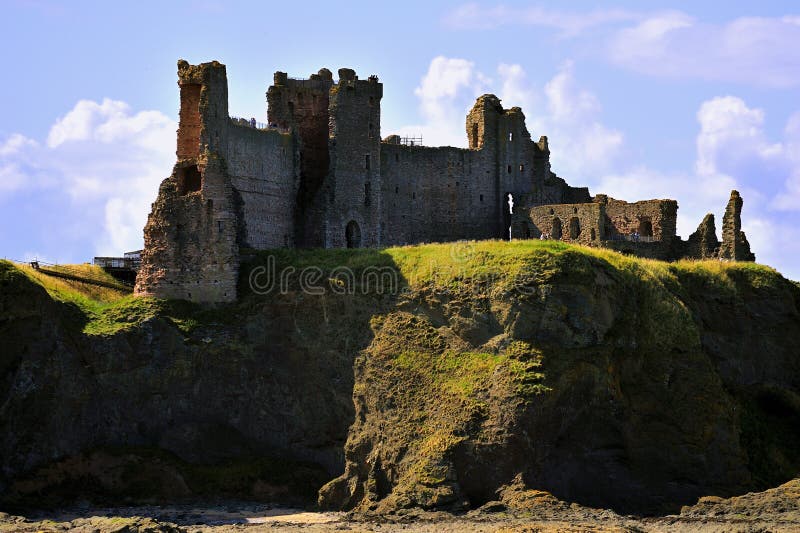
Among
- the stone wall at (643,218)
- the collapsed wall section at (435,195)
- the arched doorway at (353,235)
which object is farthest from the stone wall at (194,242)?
the stone wall at (643,218)

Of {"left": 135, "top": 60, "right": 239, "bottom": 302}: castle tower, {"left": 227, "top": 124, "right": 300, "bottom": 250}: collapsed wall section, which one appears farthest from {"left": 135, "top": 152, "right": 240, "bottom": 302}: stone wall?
{"left": 227, "top": 124, "right": 300, "bottom": 250}: collapsed wall section

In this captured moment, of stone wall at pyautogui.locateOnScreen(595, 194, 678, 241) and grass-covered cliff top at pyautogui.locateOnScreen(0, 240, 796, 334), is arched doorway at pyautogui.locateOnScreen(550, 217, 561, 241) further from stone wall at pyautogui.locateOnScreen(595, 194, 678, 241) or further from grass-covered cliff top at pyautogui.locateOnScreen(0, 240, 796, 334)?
grass-covered cliff top at pyautogui.locateOnScreen(0, 240, 796, 334)

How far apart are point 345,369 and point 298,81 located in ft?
66.6

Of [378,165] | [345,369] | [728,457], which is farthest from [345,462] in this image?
[378,165]

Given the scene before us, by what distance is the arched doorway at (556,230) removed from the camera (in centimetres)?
8312

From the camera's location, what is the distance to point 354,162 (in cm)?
7944

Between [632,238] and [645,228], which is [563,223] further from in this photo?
[645,228]

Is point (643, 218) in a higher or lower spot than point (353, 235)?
higher

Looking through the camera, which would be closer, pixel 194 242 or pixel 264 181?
pixel 194 242

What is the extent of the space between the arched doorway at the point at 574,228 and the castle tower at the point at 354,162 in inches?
390

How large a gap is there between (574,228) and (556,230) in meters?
1.09

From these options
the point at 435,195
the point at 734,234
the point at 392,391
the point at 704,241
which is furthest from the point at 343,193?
the point at 734,234

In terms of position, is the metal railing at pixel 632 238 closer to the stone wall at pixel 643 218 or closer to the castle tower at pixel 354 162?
the stone wall at pixel 643 218

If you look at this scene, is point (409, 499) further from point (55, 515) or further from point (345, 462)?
point (55, 515)
